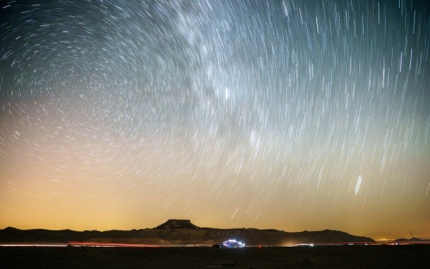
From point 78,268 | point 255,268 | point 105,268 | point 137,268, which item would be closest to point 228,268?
point 255,268

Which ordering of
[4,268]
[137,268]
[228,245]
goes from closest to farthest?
[4,268] → [137,268] → [228,245]

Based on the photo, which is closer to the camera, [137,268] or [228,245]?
[137,268]

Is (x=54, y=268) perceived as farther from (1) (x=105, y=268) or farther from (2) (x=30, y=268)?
(1) (x=105, y=268)

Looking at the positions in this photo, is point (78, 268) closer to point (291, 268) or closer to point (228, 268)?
point (228, 268)

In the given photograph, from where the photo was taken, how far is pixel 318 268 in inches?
1214

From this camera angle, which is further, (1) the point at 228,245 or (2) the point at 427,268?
(1) the point at 228,245

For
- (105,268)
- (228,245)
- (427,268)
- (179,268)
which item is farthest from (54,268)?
(228,245)

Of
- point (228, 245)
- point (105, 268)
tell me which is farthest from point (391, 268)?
point (228, 245)

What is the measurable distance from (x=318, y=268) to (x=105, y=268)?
54.1 ft

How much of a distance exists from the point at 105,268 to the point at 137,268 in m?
2.40

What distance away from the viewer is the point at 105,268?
1179 inches

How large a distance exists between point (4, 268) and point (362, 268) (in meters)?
27.2

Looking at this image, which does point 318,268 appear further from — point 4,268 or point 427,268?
point 4,268

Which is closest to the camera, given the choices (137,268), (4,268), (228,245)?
(4,268)
